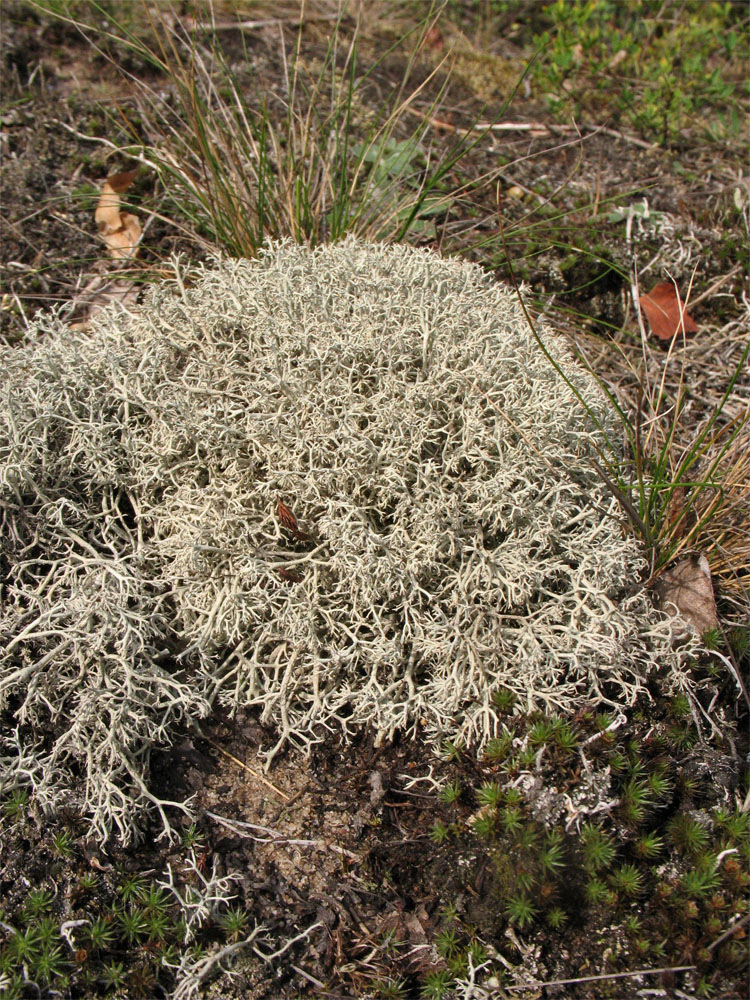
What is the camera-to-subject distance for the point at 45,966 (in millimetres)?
1826

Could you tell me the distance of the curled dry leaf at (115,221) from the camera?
11.4ft

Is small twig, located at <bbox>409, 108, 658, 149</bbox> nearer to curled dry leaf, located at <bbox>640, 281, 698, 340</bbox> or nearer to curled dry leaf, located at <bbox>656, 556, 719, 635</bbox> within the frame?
curled dry leaf, located at <bbox>640, 281, 698, 340</bbox>

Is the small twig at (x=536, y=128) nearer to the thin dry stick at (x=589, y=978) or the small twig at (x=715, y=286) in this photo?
the small twig at (x=715, y=286)

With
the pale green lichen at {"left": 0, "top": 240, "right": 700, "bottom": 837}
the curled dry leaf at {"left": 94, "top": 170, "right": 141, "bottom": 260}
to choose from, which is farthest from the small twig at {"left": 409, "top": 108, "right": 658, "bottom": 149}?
the pale green lichen at {"left": 0, "top": 240, "right": 700, "bottom": 837}

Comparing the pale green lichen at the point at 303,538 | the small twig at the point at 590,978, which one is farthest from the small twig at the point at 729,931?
the pale green lichen at the point at 303,538

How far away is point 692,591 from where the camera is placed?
2463mm

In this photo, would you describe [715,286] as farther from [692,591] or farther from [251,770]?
[251,770]

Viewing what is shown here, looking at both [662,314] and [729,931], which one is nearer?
[729,931]

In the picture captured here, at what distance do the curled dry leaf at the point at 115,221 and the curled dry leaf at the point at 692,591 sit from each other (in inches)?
103

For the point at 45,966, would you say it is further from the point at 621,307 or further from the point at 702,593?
the point at 621,307

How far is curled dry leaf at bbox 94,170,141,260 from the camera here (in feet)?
11.4

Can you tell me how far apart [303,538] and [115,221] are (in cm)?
201

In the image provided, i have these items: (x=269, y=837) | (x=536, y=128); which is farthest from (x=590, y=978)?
(x=536, y=128)

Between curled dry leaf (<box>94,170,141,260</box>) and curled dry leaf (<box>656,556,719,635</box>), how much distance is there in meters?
2.62
